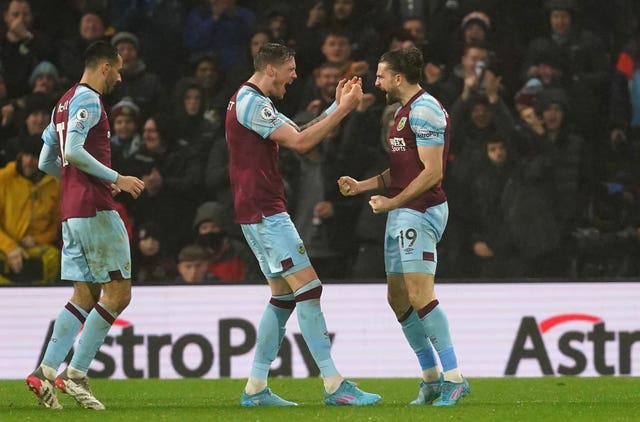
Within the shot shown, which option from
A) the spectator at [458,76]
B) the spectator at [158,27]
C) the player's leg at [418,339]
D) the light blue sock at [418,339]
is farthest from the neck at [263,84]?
the spectator at [158,27]

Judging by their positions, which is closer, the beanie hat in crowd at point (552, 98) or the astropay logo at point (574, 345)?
the astropay logo at point (574, 345)

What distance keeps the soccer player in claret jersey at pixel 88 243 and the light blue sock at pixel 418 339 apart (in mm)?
1849

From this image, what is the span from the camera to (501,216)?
13961mm

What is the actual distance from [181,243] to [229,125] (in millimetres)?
5733

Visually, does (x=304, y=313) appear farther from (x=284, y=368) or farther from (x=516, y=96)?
(x=516, y=96)

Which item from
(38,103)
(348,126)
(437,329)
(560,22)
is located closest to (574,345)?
(348,126)

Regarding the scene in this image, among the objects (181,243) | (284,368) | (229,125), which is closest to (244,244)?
(181,243)

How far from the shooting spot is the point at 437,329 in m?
8.65

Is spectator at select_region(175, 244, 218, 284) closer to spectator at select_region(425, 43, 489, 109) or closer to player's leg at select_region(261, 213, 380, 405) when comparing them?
spectator at select_region(425, 43, 489, 109)

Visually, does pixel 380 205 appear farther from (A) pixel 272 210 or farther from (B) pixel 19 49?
(B) pixel 19 49

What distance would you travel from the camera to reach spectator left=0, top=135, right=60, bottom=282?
13742 mm

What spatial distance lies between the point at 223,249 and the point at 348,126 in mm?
1815

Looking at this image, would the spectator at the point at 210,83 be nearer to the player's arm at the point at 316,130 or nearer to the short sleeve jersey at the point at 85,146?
the short sleeve jersey at the point at 85,146

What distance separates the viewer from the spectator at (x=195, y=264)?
14.0 m
